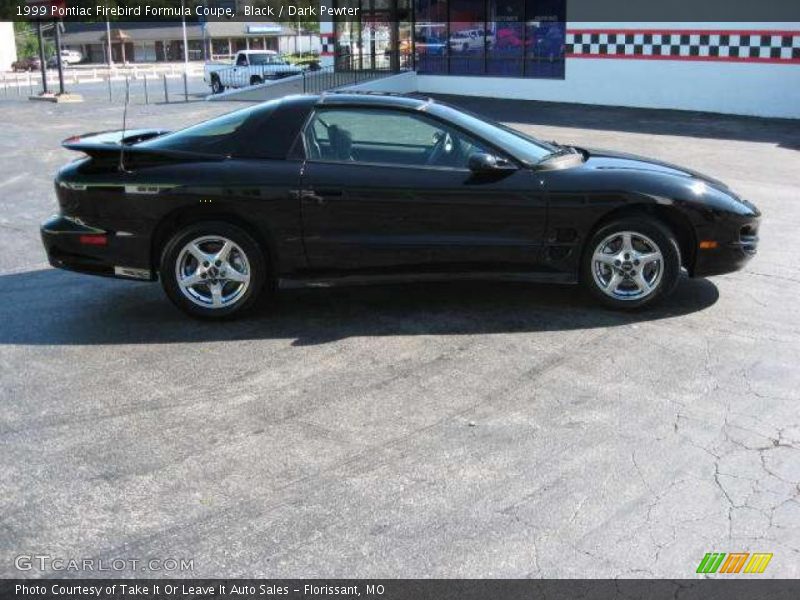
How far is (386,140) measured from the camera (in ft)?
19.7

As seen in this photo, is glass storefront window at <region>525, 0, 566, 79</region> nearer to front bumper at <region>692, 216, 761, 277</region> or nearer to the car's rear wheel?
the car's rear wheel

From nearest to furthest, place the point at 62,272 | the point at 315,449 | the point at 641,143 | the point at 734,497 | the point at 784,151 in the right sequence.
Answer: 1. the point at 734,497
2. the point at 315,449
3. the point at 62,272
4. the point at 784,151
5. the point at 641,143

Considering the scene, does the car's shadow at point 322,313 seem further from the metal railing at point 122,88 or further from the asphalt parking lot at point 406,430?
the metal railing at point 122,88

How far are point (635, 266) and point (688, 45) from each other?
50.8 feet

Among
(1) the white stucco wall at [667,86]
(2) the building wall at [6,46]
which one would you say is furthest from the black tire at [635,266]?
(2) the building wall at [6,46]

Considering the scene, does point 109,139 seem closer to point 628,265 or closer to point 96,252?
point 96,252

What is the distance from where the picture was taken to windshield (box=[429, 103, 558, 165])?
19.3 ft

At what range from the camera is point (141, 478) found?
3.80 m

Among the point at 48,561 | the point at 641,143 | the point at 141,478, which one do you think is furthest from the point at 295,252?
the point at 641,143

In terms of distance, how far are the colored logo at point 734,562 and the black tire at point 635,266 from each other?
9.37 ft

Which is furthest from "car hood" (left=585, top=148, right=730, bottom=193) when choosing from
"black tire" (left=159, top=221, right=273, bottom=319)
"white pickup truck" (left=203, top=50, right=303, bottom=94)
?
"white pickup truck" (left=203, top=50, right=303, bottom=94)

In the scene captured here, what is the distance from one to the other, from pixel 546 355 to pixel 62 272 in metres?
4.21

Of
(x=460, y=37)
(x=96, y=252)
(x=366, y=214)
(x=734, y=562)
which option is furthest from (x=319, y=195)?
(x=460, y=37)

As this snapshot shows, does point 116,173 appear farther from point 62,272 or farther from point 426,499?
point 426,499
